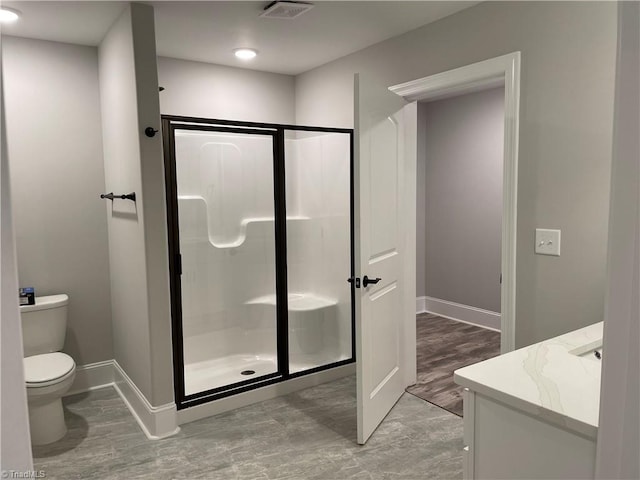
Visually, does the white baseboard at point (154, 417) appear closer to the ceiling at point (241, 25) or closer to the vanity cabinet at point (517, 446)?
the vanity cabinet at point (517, 446)

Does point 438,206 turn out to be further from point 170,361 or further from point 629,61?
point 629,61

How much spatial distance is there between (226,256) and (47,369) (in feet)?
4.19

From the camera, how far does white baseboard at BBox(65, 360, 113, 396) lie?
11.5ft

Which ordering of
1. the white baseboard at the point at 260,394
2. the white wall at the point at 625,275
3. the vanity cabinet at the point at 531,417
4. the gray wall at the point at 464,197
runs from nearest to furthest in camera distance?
1. the white wall at the point at 625,275
2. the vanity cabinet at the point at 531,417
3. the white baseboard at the point at 260,394
4. the gray wall at the point at 464,197

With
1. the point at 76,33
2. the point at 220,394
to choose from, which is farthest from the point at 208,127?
the point at 220,394

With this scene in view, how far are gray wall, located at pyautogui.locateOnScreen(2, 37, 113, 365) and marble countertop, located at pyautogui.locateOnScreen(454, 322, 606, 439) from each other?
9.65 ft

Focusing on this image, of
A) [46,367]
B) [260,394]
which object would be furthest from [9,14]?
[260,394]

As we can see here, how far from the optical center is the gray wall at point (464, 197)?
191 inches

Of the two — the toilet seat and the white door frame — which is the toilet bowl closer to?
the toilet seat

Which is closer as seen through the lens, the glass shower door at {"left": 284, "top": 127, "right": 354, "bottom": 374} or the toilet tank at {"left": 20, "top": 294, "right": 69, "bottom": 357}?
the toilet tank at {"left": 20, "top": 294, "right": 69, "bottom": 357}

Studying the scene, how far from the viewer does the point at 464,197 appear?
5.14m

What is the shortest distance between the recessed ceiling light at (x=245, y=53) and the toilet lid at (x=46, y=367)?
2.37m

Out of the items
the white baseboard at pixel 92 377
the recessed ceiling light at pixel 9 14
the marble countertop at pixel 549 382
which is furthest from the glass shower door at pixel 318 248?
the marble countertop at pixel 549 382

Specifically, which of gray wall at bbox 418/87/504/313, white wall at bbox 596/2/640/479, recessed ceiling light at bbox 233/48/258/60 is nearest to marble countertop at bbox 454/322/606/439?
white wall at bbox 596/2/640/479
